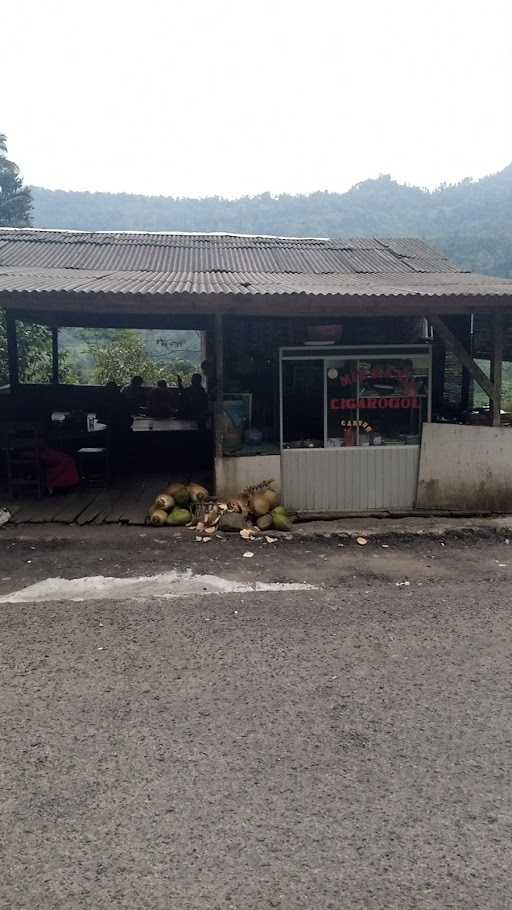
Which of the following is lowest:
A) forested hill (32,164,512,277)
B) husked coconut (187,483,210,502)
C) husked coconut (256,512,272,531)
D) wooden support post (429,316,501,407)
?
husked coconut (256,512,272,531)

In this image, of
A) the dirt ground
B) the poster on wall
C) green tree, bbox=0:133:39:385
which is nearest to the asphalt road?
the dirt ground

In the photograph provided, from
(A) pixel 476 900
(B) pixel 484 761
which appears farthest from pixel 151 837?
(B) pixel 484 761

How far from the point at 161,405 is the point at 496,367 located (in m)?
6.46

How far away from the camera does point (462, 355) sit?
8.36m

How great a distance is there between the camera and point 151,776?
134 inches

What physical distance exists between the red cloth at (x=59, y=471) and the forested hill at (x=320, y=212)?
63.5 meters

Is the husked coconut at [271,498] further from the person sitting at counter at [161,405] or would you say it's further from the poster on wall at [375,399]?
the person sitting at counter at [161,405]

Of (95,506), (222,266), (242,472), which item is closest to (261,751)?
(242,472)

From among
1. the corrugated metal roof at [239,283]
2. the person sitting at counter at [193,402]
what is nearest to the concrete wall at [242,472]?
the corrugated metal roof at [239,283]

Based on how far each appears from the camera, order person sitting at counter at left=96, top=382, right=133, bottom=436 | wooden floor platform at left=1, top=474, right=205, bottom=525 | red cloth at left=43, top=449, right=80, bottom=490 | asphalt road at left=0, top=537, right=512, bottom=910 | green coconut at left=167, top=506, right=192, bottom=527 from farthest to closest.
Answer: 1. person sitting at counter at left=96, top=382, right=133, bottom=436
2. red cloth at left=43, top=449, right=80, bottom=490
3. wooden floor platform at left=1, top=474, right=205, bottom=525
4. green coconut at left=167, top=506, right=192, bottom=527
5. asphalt road at left=0, top=537, right=512, bottom=910

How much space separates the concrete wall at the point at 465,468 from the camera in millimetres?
8562

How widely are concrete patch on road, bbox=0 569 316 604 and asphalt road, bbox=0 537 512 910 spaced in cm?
16

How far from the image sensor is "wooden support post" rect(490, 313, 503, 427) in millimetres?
8406

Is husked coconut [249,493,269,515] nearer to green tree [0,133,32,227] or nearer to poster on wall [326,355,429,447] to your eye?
poster on wall [326,355,429,447]
